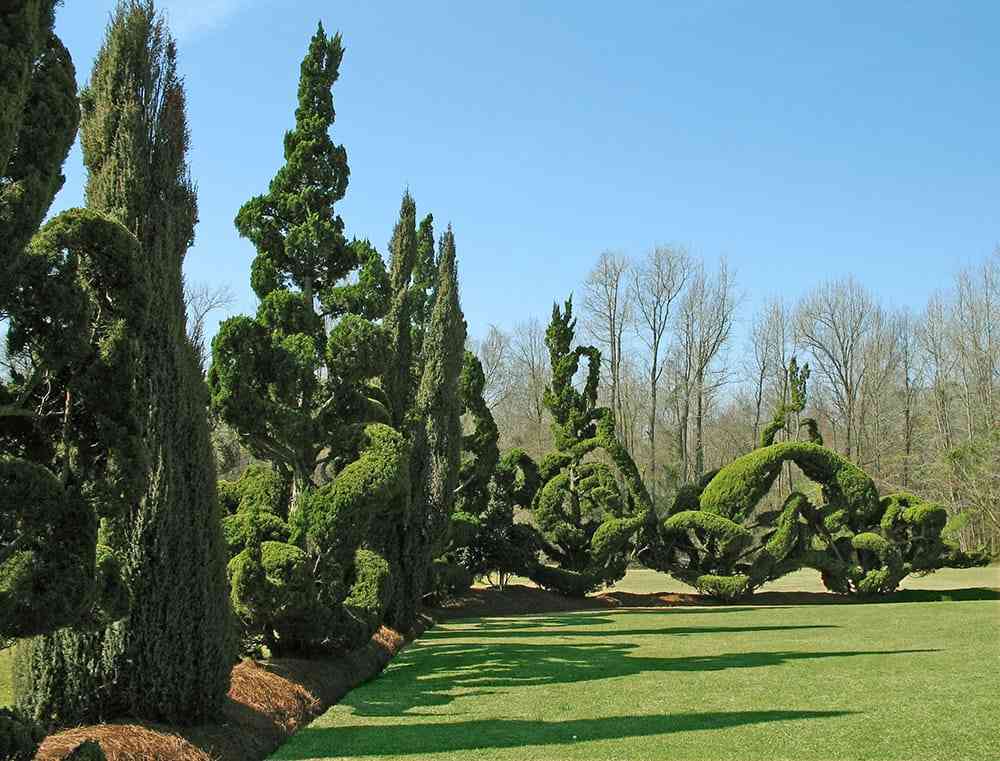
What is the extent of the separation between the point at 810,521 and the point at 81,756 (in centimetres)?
2084

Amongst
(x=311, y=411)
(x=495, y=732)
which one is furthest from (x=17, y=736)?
(x=311, y=411)

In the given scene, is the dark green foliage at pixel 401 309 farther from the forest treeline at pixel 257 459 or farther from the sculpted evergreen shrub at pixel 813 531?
the sculpted evergreen shrub at pixel 813 531

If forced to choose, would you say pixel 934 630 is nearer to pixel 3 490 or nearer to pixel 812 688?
pixel 812 688

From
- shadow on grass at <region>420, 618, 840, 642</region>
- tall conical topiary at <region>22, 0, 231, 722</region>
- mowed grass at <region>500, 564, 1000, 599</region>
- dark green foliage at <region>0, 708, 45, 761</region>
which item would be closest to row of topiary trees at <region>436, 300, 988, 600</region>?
mowed grass at <region>500, 564, 1000, 599</region>

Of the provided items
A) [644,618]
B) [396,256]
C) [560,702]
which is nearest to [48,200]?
[560,702]

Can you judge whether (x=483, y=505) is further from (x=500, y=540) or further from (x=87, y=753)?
(x=87, y=753)

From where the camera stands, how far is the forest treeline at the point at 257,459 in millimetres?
5293

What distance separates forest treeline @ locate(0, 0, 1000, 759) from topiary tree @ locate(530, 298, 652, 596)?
0.08 meters

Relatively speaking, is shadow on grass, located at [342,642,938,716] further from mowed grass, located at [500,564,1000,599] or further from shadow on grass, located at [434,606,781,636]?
mowed grass, located at [500,564,1000,599]

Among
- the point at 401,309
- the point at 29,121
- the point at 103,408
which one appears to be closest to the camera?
the point at 29,121

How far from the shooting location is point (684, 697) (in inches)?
357

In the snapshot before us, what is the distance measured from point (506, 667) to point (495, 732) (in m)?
4.23

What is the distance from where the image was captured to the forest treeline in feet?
17.4

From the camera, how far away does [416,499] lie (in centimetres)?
1550
